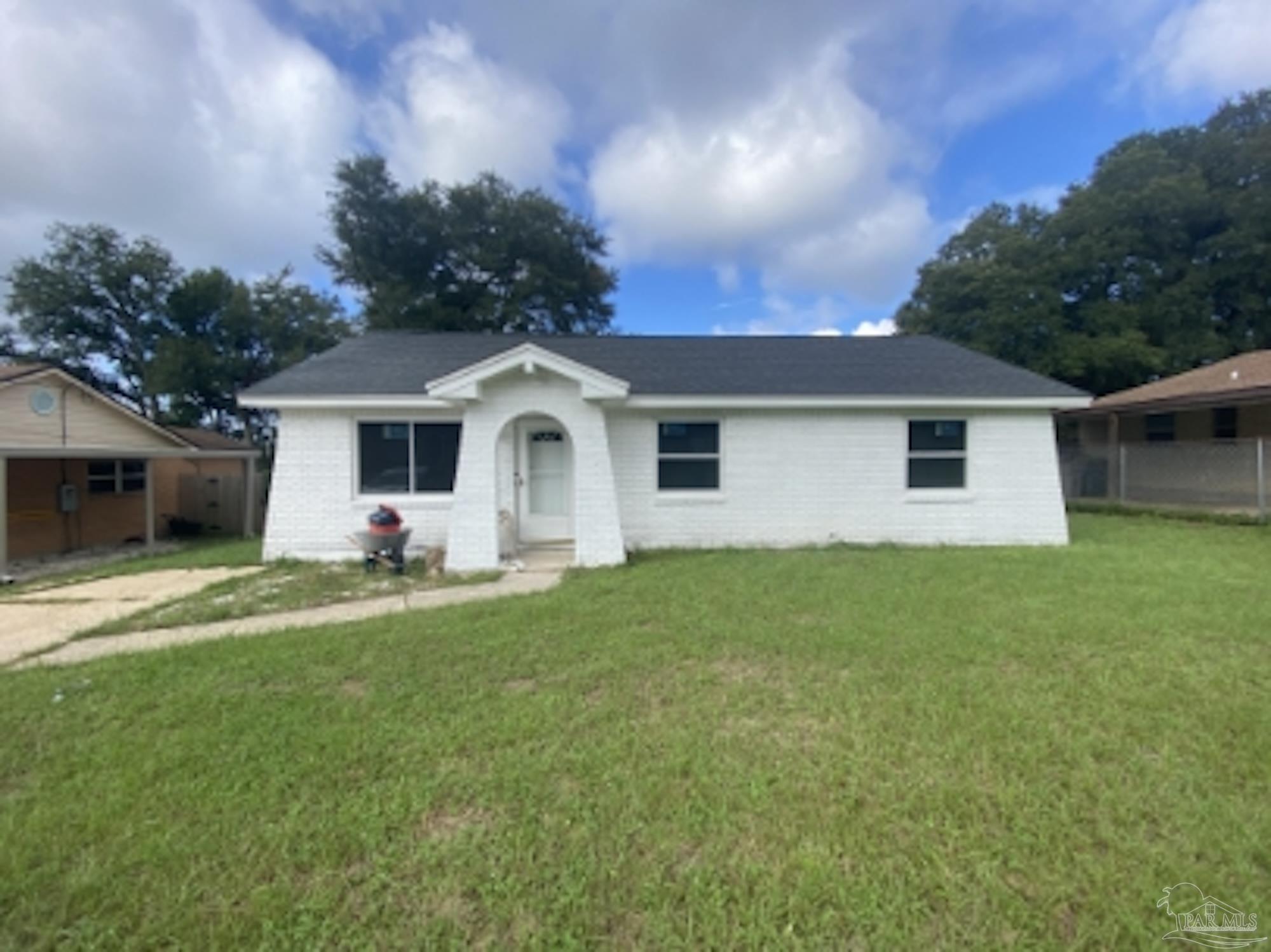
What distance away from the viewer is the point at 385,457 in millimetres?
9484

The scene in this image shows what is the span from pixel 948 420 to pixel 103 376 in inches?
1405

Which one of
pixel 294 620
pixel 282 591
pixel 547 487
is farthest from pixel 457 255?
pixel 294 620

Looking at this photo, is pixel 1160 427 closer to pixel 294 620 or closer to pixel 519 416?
pixel 519 416

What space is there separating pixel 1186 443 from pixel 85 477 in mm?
26813

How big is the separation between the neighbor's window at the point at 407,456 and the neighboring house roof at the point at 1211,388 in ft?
56.3

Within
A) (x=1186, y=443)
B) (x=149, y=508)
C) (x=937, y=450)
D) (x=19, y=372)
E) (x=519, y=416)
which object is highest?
(x=19, y=372)

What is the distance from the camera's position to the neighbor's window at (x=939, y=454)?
1004 centimetres

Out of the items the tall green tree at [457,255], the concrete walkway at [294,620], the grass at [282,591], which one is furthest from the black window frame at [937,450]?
the tall green tree at [457,255]

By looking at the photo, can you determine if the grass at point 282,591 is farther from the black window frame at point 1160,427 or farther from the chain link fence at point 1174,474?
the black window frame at point 1160,427

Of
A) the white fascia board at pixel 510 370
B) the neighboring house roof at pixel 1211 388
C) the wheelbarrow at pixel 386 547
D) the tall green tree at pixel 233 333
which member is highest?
the tall green tree at pixel 233 333

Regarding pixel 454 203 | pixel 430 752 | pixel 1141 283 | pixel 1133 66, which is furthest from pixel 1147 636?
pixel 454 203

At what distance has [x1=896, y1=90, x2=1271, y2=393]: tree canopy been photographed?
852 inches

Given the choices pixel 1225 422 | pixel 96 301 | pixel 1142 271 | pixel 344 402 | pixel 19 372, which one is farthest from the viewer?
pixel 96 301

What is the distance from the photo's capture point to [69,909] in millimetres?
2137
